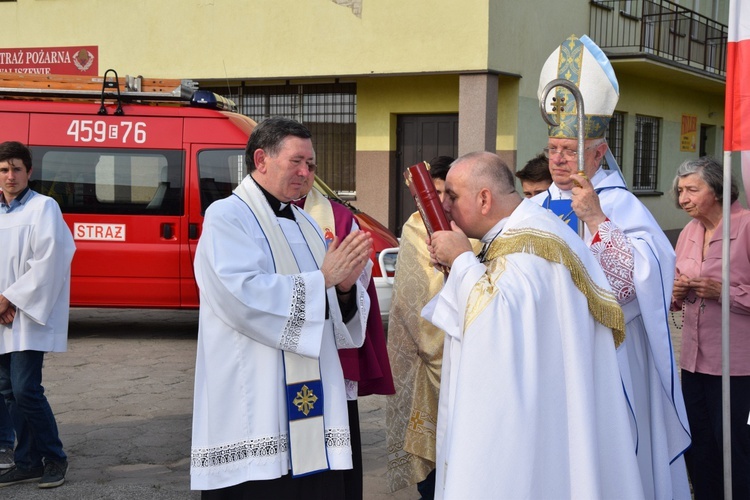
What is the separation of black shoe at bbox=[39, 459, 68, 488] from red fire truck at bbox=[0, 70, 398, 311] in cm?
424

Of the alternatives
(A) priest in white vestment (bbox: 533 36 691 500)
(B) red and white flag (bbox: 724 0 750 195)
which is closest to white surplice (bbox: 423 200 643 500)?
(A) priest in white vestment (bbox: 533 36 691 500)

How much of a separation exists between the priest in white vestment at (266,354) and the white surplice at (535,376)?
555mm

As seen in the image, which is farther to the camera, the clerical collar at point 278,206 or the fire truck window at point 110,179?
the fire truck window at point 110,179

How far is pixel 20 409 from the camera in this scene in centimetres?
516

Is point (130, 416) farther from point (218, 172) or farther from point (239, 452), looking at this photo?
point (239, 452)

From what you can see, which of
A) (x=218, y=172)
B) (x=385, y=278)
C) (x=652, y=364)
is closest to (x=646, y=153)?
(x=385, y=278)

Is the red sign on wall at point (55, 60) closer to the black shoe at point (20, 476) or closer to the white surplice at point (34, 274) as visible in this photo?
the white surplice at point (34, 274)

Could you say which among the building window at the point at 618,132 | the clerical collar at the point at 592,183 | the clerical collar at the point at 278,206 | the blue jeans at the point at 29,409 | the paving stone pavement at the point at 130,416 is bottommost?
the paving stone pavement at the point at 130,416

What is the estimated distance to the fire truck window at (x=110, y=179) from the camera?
9.55m

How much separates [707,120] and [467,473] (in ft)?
Result: 76.8

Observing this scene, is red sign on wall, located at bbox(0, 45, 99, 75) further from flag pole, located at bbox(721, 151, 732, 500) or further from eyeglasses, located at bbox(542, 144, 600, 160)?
flag pole, located at bbox(721, 151, 732, 500)

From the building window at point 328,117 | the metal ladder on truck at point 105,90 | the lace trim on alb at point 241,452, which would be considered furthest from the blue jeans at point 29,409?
the building window at point 328,117

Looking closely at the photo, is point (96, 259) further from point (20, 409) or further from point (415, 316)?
point (415, 316)

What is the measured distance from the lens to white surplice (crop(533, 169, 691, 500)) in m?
3.66
